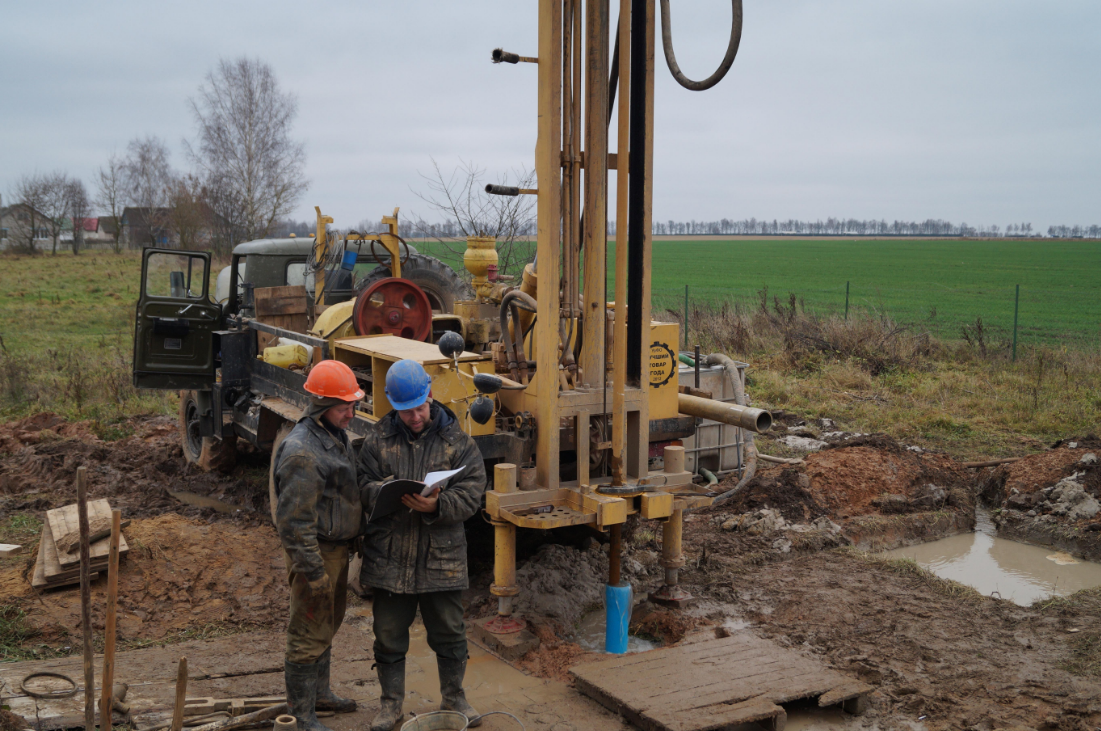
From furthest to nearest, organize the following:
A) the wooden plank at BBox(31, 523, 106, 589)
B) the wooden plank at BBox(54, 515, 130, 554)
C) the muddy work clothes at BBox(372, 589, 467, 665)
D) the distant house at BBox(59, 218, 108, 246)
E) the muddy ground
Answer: the distant house at BBox(59, 218, 108, 246) < the wooden plank at BBox(54, 515, 130, 554) < the wooden plank at BBox(31, 523, 106, 589) < the muddy ground < the muddy work clothes at BBox(372, 589, 467, 665)

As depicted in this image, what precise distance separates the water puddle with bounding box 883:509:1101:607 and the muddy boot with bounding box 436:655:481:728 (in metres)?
Answer: 4.54

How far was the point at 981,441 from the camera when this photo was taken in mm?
11289

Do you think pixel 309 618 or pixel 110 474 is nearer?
pixel 309 618

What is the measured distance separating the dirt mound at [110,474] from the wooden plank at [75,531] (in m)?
1.28

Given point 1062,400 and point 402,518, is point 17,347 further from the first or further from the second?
point 1062,400

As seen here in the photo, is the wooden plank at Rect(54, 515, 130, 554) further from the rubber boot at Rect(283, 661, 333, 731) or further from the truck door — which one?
the rubber boot at Rect(283, 661, 333, 731)

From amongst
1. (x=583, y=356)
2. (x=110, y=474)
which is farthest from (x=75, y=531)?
(x=583, y=356)

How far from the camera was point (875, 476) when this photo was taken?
30.1 feet

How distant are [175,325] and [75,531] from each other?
2836 mm

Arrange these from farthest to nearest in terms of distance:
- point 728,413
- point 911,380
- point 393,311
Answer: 1. point 911,380
2. point 393,311
3. point 728,413

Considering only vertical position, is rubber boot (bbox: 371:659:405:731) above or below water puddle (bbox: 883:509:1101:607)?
above

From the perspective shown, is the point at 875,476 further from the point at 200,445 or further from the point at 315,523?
the point at 200,445

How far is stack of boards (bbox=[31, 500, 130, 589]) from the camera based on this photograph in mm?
6113

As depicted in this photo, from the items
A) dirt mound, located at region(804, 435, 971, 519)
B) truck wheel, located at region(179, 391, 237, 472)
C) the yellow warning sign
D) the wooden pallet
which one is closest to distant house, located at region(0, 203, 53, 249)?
truck wheel, located at region(179, 391, 237, 472)
